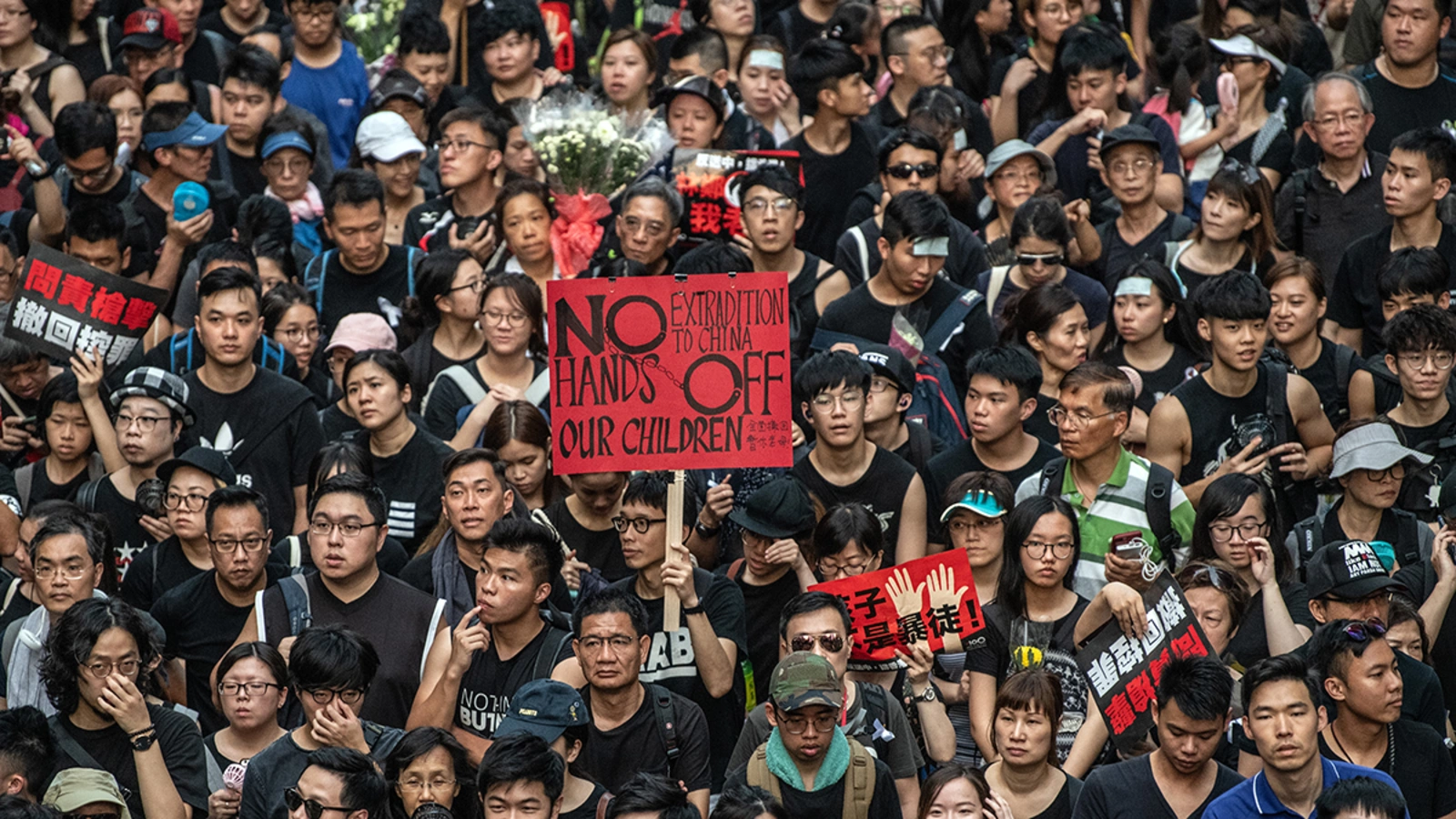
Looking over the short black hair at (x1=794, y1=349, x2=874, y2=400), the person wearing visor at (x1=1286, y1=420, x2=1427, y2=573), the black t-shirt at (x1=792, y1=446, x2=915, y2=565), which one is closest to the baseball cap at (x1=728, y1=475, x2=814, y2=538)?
the black t-shirt at (x1=792, y1=446, x2=915, y2=565)

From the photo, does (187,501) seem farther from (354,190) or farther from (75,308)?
(354,190)

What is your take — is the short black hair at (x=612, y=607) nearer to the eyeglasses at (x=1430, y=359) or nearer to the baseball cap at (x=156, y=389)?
the baseball cap at (x=156, y=389)

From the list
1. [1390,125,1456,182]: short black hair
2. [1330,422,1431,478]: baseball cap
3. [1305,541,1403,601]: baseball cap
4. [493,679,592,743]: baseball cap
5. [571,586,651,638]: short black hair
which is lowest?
[493,679,592,743]: baseball cap

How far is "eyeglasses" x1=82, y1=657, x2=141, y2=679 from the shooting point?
7.92 meters

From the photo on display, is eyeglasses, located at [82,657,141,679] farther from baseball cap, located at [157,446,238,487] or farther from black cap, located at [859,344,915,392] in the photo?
black cap, located at [859,344,915,392]

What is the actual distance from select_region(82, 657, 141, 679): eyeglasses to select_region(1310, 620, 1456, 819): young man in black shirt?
14.6ft

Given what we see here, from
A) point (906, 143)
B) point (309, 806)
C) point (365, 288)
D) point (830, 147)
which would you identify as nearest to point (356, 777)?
point (309, 806)

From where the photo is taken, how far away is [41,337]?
1015 centimetres

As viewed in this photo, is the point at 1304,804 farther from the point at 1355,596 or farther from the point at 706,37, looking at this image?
the point at 706,37

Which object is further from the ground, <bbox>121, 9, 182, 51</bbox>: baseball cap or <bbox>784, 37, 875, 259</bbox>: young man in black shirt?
<bbox>121, 9, 182, 51</bbox>: baseball cap

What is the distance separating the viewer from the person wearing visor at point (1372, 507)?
29.5 ft

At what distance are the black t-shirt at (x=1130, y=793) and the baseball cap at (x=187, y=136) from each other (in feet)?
22.2

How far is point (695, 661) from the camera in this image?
8430 millimetres

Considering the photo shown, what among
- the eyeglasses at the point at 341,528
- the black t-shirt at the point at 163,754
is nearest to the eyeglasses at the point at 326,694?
the black t-shirt at the point at 163,754
